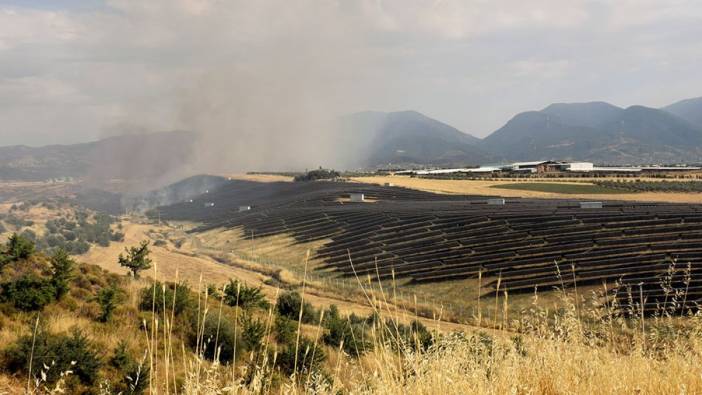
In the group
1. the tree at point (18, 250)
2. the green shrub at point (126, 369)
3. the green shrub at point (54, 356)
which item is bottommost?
the green shrub at point (126, 369)

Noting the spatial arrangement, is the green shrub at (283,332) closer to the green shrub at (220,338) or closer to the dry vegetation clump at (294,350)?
the dry vegetation clump at (294,350)

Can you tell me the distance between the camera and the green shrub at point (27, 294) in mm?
13586

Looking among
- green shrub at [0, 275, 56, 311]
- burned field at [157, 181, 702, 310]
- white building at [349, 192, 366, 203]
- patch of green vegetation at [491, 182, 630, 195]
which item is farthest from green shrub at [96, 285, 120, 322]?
patch of green vegetation at [491, 182, 630, 195]

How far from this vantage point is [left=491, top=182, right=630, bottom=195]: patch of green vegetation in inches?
3791

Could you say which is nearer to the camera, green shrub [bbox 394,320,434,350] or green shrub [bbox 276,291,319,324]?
green shrub [bbox 394,320,434,350]

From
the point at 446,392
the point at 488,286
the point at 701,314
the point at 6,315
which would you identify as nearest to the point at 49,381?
the point at 6,315

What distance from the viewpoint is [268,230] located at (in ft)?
267

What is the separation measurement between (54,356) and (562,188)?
10457 cm

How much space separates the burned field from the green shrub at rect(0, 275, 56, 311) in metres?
21.0

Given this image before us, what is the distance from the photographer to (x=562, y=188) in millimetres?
102562

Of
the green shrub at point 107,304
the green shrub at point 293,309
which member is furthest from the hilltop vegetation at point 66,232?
the green shrub at point 107,304

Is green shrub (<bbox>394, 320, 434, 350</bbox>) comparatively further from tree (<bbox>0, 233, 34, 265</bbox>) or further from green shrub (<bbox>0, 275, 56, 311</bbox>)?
tree (<bbox>0, 233, 34, 265</bbox>)

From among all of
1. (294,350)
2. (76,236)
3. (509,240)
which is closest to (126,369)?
(294,350)

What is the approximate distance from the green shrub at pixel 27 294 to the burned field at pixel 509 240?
21.0 m
